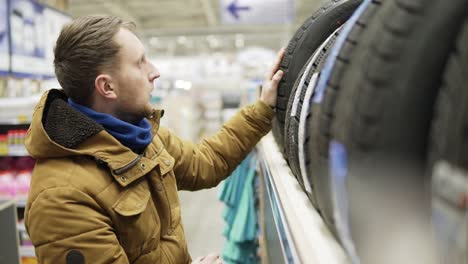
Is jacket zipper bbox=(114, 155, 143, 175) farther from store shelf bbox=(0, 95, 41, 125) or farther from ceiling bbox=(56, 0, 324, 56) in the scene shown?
ceiling bbox=(56, 0, 324, 56)

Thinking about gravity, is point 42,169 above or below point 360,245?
below

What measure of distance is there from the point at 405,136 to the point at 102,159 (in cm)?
91

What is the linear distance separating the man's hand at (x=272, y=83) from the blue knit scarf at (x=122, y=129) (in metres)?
0.41

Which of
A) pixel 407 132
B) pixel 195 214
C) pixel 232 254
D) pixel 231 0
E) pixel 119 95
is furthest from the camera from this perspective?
pixel 231 0

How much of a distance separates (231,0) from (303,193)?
6049 millimetres

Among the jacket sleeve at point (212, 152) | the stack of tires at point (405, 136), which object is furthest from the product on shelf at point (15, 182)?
the stack of tires at point (405, 136)

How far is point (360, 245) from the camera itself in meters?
0.44

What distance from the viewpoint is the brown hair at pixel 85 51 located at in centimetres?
118

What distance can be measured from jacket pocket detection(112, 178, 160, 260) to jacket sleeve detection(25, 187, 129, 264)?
0.07m

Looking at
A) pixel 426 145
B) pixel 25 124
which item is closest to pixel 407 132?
pixel 426 145

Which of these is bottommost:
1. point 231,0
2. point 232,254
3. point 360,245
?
point 232,254

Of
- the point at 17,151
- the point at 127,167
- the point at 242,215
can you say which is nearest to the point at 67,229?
the point at 127,167

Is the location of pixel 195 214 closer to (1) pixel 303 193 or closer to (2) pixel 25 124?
(2) pixel 25 124

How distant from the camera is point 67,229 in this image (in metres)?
1.04
